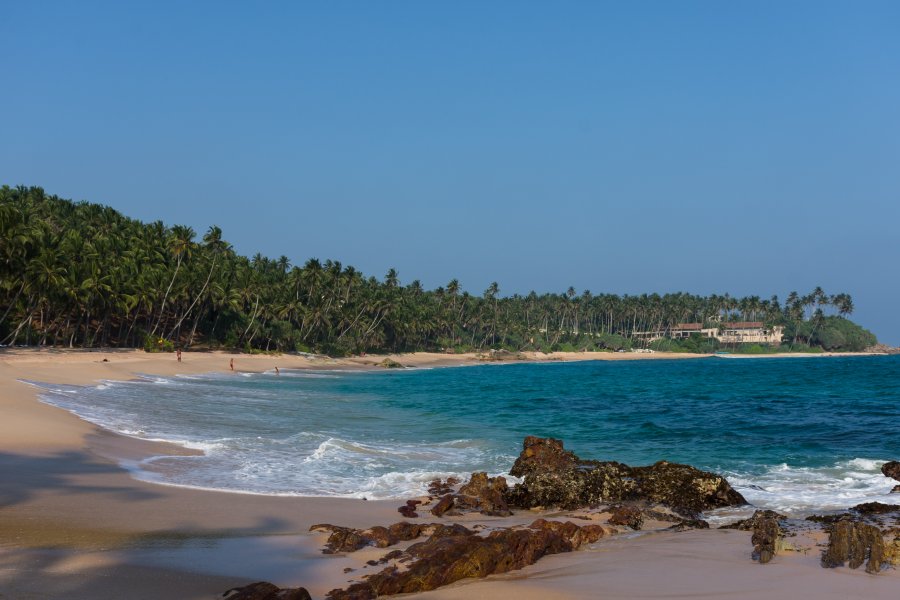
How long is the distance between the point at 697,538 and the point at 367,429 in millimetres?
17756

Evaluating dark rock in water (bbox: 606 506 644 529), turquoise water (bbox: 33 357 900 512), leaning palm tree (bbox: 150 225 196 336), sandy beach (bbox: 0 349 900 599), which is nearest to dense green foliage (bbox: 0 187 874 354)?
leaning palm tree (bbox: 150 225 196 336)

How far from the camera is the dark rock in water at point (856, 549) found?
822 cm

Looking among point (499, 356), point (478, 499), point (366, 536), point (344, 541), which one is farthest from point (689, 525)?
point (499, 356)

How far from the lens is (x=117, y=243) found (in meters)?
82.0

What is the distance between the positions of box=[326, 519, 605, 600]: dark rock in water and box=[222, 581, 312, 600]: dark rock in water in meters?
0.51

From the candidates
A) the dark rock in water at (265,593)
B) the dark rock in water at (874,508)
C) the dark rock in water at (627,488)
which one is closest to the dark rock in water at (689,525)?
the dark rock in water at (627,488)

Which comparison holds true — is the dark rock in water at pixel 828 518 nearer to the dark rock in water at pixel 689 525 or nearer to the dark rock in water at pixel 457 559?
the dark rock in water at pixel 689 525

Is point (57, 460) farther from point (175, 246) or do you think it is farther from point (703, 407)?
point (175, 246)

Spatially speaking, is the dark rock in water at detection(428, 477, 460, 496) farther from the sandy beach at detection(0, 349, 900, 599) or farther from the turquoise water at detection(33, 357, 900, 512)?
the sandy beach at detection(0, 349, 900, 599)

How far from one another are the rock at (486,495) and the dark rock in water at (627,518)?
7.11 feet

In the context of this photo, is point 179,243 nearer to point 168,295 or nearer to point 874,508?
point 168,295

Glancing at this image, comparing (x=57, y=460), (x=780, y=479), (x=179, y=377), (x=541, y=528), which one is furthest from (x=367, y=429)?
(x=179, y=377)

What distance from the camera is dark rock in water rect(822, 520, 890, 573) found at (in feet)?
27.0

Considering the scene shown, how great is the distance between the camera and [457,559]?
27.2 feet
